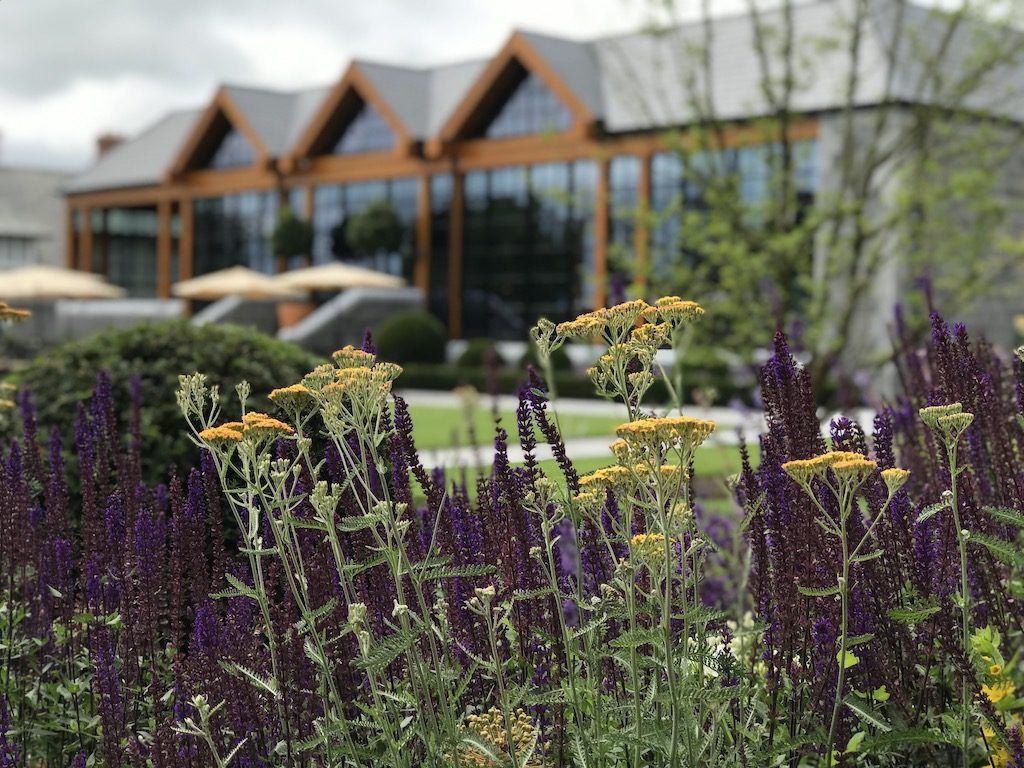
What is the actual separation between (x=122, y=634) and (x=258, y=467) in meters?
0.89

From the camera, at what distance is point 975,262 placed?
1367cm

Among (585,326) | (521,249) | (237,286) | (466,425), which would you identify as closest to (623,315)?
(585,326)

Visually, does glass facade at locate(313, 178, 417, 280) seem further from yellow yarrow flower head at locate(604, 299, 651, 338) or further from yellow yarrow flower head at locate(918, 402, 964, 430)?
yellow yarrow flower head at locate(918, 402, 964, 430)

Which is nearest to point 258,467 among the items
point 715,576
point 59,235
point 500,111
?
point 715,576

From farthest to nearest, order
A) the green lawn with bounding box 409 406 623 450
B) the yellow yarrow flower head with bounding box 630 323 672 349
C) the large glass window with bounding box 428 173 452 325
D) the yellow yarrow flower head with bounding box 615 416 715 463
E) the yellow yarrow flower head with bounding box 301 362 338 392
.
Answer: the large glass window with bounding box 428 173 452 325 → the green lawn with bounding box 409 406 623 450 → the yellow yarrow flower head with bounding box 630 323 672 349 → the yellow yarrow flower head with bounding box 301 362 338 392 → the yellow yarrow flower head with bounding box 615 416 715 463

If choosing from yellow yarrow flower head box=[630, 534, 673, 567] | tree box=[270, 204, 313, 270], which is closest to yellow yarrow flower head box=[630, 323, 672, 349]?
yellow yarrow flower head box=[630, 534, 673, 567]

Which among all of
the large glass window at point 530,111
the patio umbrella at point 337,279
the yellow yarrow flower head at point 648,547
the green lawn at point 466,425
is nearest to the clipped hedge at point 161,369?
the yellow yarrow flower head at point 648,547

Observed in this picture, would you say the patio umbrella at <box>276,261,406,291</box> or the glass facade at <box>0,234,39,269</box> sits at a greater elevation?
the glass facade at <box>0,234,39,269</box>

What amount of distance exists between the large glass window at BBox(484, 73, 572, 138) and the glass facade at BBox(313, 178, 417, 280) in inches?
125

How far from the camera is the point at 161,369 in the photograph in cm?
609

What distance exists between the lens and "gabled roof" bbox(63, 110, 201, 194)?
127ft

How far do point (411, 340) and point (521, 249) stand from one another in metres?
3.16

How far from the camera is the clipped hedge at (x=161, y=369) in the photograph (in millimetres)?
5848

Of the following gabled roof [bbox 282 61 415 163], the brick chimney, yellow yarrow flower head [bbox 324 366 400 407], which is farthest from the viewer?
the brick chimney
